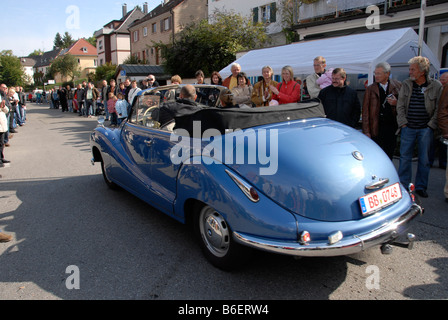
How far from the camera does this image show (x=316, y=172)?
8.52 feet

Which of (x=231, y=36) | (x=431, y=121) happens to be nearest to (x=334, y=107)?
(x=431, y=121)

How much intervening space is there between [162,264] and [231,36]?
2209cm

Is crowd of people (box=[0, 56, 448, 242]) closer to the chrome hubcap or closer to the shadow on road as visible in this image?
the chrome hubcap

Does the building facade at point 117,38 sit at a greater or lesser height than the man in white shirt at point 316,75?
greater

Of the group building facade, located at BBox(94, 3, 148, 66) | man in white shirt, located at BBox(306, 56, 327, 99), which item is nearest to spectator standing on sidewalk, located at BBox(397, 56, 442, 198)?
man in white shirt, located at BBox(306, 56, 327, 99)

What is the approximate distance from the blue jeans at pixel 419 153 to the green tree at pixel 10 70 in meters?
94.8

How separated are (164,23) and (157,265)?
41.9 meters

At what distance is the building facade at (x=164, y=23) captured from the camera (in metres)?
38.7

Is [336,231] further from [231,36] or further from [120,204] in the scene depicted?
[231,36]

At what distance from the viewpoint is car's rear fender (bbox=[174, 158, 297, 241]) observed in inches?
99.3

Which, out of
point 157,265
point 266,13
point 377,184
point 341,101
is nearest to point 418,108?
point 341,101

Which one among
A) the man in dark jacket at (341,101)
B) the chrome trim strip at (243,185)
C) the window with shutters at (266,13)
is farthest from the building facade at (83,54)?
the chrome trim strip at (243,185)

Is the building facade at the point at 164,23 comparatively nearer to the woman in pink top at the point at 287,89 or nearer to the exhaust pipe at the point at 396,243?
the woman in pink top at the point at 287,89

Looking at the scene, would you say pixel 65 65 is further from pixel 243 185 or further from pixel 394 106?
pixel 243 185
